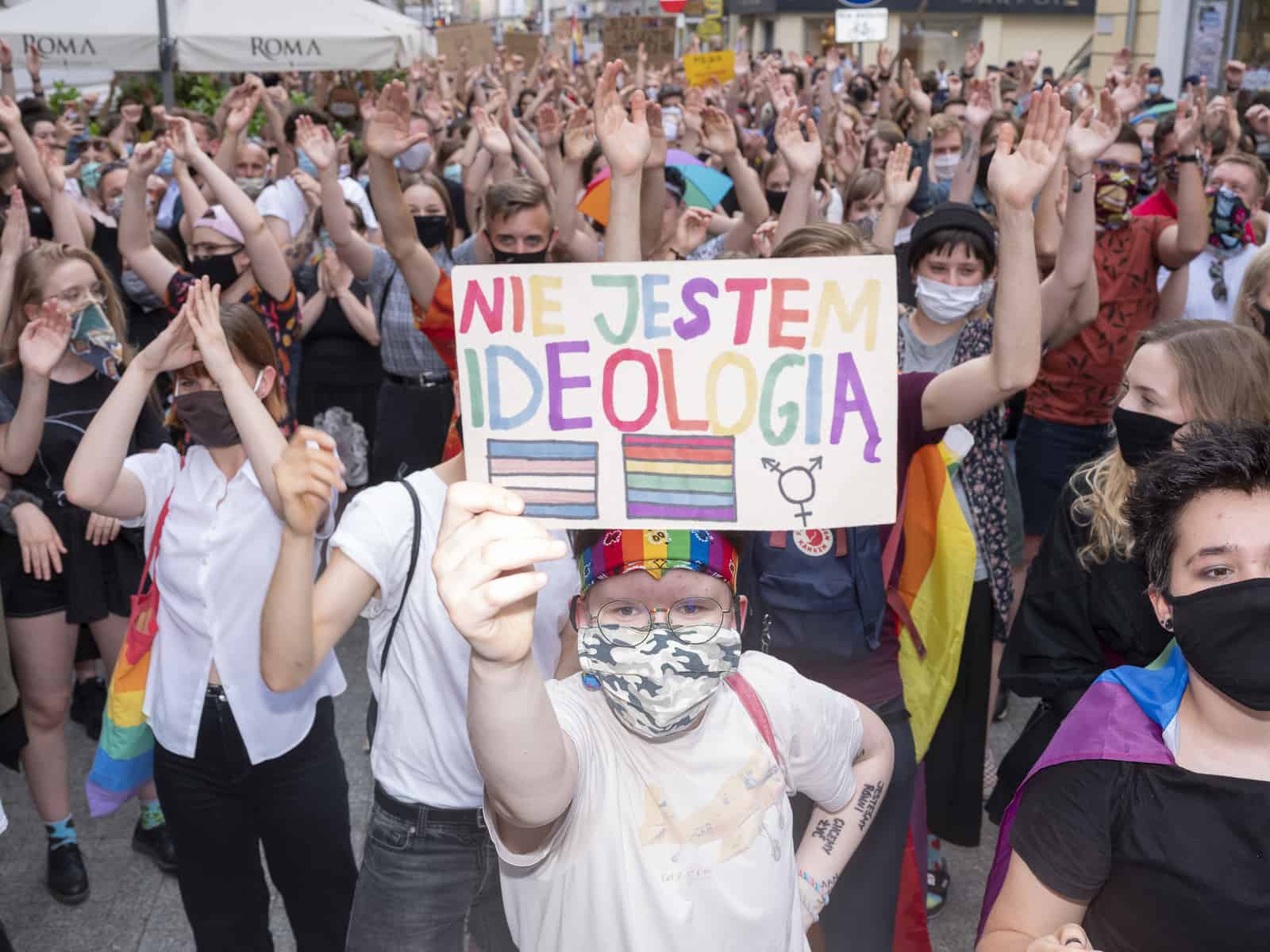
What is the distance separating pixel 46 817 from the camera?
3.91 metres

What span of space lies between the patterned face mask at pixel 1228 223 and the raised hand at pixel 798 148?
1.99m

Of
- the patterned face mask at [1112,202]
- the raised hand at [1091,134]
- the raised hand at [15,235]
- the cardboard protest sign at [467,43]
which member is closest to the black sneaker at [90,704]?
the raised hand at [15,235]

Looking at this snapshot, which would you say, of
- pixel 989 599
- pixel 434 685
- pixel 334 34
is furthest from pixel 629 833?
pixel 334 34

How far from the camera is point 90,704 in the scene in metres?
4.98

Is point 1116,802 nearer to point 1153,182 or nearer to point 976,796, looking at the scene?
point 976,796

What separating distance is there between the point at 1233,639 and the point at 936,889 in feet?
7.64

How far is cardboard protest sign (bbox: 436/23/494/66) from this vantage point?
46.3ft

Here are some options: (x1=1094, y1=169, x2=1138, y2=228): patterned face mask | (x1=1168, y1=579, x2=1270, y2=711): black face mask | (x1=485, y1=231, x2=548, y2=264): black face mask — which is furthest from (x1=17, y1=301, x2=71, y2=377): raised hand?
(x1=1094, y1=169, x2=1138, y2=228): patterned face mask

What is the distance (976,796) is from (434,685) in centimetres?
219

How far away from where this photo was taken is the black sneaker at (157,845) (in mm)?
3996

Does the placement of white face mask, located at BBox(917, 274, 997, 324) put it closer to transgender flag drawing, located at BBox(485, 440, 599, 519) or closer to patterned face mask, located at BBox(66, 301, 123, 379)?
transgender flag drawing, located at BBox(485, 440, 599, 519)

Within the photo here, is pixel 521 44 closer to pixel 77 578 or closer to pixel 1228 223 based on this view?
pixel 1228 223

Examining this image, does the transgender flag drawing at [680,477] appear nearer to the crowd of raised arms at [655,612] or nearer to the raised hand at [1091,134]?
the crowd of raised arms at [655,612]

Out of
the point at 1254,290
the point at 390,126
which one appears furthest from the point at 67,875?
the point at 1254,290
